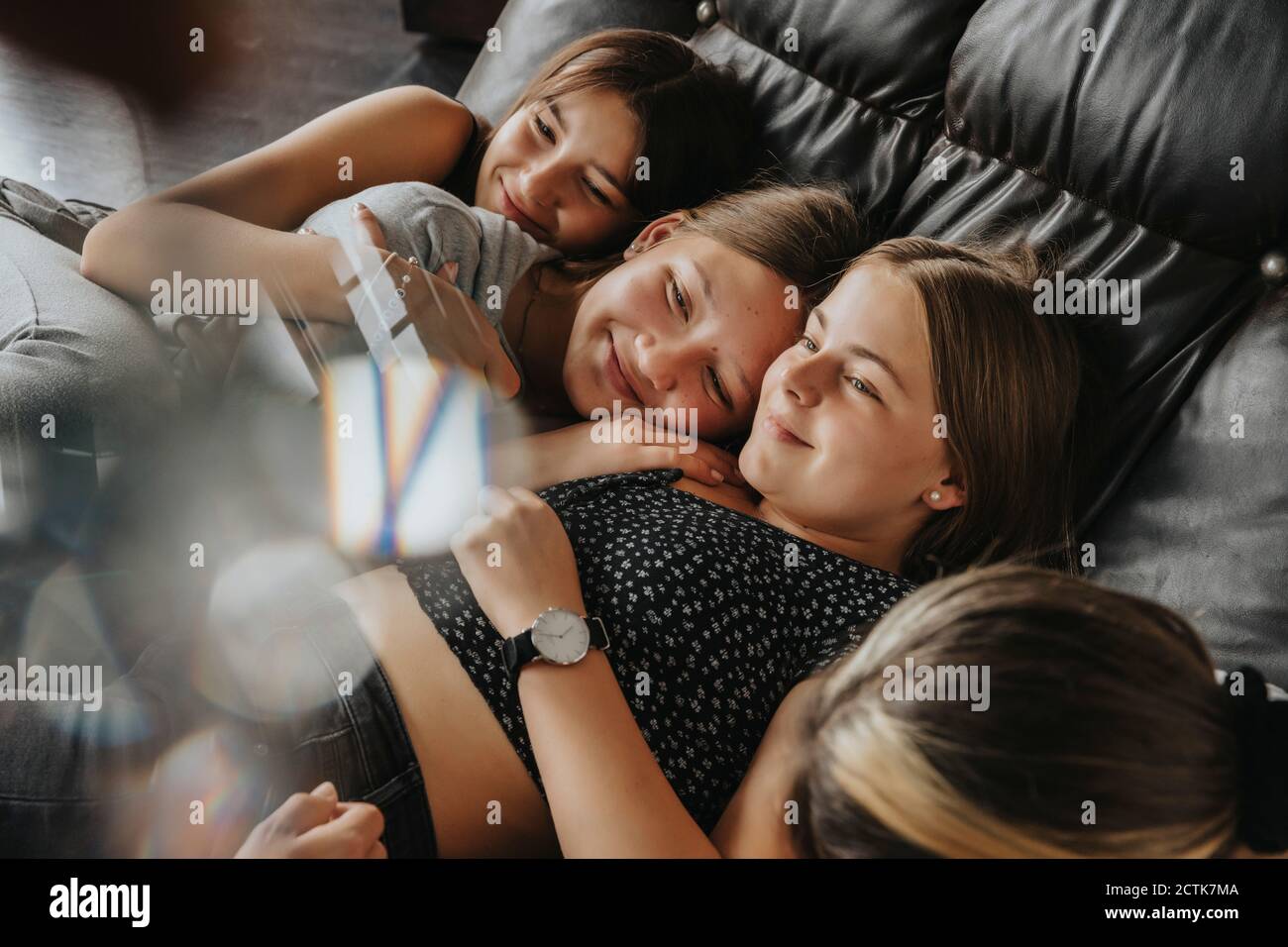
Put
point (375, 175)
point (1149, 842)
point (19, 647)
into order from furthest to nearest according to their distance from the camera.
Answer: point (375, 175) < point (19, 647) < point (1149, 842)

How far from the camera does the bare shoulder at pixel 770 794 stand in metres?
0.81

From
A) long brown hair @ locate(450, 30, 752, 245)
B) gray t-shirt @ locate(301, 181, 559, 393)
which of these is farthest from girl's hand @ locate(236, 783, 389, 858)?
long brown hair @ locate(450, 30, 752, 245)

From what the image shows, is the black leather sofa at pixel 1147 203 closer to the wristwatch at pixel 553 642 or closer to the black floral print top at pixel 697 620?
the black floral print top at pixel 697 620

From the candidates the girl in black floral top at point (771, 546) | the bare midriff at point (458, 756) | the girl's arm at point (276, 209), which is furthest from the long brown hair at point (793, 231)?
the bare midriff at point (458, 756)

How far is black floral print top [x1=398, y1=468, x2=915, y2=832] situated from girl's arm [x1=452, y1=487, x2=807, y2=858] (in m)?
0.03

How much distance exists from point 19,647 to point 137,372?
0.91 ft

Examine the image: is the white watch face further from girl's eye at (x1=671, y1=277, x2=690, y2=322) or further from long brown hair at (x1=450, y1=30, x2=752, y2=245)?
long brown hair at (x1=450, y1=30, x2=752, y2=245)

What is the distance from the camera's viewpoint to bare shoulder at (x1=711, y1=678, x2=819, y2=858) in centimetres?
81

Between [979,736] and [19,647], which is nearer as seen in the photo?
[979,736]

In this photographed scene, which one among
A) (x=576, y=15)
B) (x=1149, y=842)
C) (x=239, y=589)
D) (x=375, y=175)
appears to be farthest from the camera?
(x=576, y=15)

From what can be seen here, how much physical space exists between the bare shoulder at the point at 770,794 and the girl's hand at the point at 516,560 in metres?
0.19

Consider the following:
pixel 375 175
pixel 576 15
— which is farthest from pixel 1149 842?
pixel 576 15

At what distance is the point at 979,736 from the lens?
69 cm
